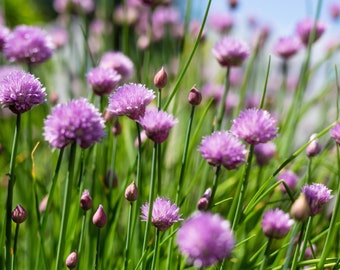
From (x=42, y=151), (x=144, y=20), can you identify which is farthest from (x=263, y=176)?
(x=144, y=20)

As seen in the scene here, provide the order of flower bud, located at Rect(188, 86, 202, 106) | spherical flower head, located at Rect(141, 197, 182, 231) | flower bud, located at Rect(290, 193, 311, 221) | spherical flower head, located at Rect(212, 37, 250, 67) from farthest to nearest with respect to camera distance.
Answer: spherical flower head, located at Rect(212, 37, 250, 67) < flower bud, located at Rect(188, 86, 202, 106) < spherical flower head, located at Rect(141, 197, 182, 231) < flower bud, located at Rect(290, 193, 311, 221)

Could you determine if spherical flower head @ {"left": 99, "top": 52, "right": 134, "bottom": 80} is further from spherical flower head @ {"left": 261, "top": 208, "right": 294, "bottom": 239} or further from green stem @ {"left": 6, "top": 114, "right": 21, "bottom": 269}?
spherical flower head @ {"left": 261, "top": 208, "right": 294, "bottom": 239}

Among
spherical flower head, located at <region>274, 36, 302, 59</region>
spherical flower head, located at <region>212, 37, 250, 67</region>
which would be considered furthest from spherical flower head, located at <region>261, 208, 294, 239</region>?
spherical flower head, located at <region>274, 36, 302, 59</region>

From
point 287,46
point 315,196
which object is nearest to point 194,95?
point 315,196

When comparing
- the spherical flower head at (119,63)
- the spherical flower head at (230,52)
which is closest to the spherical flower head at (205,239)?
the spherical flower head at (230,52)

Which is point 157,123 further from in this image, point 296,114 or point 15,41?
point 296,114

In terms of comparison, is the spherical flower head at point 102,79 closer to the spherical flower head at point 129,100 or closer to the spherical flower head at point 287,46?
the spherical flower head at point 129,100

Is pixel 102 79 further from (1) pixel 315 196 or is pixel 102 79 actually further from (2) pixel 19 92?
(1) pixel 315 196
